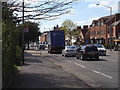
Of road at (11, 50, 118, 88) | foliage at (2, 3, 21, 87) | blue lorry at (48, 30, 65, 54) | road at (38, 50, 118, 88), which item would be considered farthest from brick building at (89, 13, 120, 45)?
foliage at (2, 3, 21, 87)

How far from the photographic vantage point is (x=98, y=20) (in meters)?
78.9

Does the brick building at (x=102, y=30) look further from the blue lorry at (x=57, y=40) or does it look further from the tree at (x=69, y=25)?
the blue lorry at (x=57, y=40)

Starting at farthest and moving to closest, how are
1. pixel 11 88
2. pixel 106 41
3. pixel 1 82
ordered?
1. pixel 106 41
2. pixel 11 88
3. pixel 1 82

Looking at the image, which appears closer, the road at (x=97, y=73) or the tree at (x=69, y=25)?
the road at (x=97, y=73)

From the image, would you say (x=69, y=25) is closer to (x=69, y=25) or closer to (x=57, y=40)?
(x=69, y=25)

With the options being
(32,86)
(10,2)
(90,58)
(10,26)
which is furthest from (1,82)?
(90,58)

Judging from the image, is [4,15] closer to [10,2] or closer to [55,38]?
[10,2]

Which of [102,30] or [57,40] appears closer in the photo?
[57,40]

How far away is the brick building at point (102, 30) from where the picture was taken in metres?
69.2

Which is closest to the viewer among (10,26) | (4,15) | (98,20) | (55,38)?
(10,26)

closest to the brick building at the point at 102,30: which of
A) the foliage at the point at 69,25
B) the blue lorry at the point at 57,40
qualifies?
the foliage at the point at 69,25

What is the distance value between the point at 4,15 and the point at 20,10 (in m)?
2.06

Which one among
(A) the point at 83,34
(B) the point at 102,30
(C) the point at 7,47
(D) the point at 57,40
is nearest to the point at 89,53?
(C) the point at 7,47

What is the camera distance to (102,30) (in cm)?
7500
